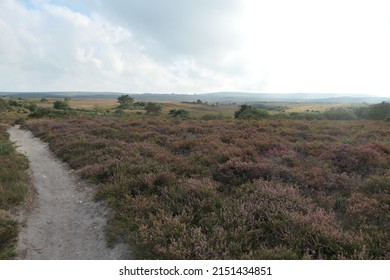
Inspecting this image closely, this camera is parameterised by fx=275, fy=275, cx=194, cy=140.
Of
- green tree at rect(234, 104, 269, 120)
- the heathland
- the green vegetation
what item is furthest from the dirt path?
green tree at rect(234, 104, 269, 120)

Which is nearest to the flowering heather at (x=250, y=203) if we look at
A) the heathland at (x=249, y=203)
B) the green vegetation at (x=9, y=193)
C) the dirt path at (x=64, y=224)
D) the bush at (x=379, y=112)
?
the heathland at (x=249, y=203)

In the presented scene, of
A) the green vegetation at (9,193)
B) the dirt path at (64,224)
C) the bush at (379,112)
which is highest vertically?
the green vegetation at (9,193)

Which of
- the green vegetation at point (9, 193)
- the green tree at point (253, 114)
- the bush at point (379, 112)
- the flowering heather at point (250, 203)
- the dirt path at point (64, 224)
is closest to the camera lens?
the flowering heather at point (250, 203)

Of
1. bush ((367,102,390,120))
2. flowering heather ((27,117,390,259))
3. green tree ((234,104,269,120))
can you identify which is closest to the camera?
flowering heather ((27,117,390,259))

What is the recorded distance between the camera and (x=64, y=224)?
7.28 m

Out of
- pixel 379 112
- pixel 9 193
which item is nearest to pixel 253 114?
pixel 379 112

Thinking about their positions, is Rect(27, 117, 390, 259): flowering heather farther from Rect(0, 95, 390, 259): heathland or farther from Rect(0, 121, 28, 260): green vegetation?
Rect(0, 121, 28, 260): green vegetation

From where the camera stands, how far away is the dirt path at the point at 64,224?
19.2ft

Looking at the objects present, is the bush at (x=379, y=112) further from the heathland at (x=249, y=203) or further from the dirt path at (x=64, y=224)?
the dirt path at (x=64, y=224)

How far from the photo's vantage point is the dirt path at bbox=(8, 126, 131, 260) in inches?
231

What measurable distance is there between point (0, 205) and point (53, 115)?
41.2 m

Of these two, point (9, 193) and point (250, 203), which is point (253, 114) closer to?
point (250, 203)

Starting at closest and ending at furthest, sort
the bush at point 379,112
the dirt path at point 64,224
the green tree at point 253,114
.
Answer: the dirt path at point 64,224 < the green tree at point 253,114 < the bush at point 379,112
